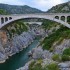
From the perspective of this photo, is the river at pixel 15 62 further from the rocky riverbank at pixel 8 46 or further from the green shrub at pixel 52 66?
the green shrub at pixel 52 66

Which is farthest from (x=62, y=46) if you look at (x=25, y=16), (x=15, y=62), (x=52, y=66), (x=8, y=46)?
(x=8, y=46)

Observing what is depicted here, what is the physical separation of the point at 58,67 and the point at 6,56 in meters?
35.2

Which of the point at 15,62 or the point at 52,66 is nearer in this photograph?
the point at 52,66

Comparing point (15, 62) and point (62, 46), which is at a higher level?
point (62, 46)

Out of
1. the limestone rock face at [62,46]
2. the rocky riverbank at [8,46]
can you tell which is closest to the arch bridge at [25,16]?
the rocky riverbank at [8,46]

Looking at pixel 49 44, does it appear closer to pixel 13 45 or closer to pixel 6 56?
pixel 6 56

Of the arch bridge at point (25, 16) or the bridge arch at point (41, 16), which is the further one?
the arch bridge at point (25, 16)

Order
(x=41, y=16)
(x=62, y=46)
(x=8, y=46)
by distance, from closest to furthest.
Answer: (x=62, y=46)
(x=41, y=16)
(x=8, y=46)

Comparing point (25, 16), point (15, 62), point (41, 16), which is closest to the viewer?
point (15, 62)

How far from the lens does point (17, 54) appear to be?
71.4 metres

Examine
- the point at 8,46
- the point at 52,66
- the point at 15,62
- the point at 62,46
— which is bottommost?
the point at 15,62

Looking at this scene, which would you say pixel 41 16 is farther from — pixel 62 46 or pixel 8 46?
pixel 62 46

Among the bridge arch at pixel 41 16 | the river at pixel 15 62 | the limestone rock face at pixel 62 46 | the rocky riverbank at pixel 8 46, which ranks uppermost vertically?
the bridge arch at pixel 41 16

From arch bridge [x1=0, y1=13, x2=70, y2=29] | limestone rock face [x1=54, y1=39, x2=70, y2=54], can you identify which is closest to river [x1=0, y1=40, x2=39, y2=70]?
arch bridge [x1=0, y1=13, x2=70, y2=29]
